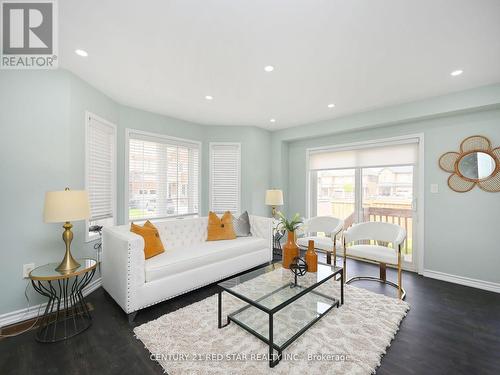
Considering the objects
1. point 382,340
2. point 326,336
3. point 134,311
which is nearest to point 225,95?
point 134,311

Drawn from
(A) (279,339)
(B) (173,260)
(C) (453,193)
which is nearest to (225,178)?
(B) (173,260)

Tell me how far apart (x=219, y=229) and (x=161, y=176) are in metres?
1.50

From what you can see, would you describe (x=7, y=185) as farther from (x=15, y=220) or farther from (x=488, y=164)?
(x=488, y=164)

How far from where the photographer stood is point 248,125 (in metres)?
4.60

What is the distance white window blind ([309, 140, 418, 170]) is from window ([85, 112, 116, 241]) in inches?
145

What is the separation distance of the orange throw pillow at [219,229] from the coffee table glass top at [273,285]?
113 cm

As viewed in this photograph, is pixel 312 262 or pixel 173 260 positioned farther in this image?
pixel 173 260

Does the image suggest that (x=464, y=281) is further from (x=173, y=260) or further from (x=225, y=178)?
(x=225, y=178)

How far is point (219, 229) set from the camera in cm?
351

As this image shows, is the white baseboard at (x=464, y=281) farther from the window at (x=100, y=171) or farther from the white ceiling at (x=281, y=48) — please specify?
the window at (x=100, y=171)

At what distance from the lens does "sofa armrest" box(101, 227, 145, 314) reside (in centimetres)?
216

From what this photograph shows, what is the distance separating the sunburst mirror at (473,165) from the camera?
9.54 feet

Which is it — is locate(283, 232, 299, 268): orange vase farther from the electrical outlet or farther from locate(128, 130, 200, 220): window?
the electrical outlet

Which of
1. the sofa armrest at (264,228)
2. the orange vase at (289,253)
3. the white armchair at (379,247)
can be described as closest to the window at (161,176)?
the sofa armrest at (264,228)
